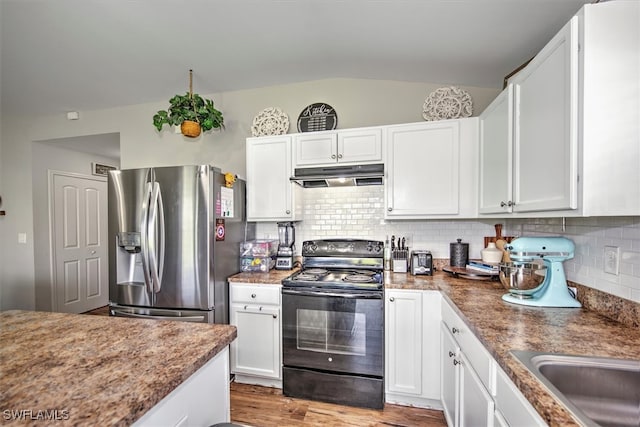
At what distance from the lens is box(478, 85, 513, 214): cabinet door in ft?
5.06

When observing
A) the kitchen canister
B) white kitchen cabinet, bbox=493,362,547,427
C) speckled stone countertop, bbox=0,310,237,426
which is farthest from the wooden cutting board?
speckled stone countertop, bbox=0,310,237,426

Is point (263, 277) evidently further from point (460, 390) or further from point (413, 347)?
point (460, 390)

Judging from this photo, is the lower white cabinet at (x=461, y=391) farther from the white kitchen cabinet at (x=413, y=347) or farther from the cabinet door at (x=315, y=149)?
the cabinet door at (x=315, y=149)

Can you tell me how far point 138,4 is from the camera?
1.70 m

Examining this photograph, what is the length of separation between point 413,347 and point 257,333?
1.16 metres

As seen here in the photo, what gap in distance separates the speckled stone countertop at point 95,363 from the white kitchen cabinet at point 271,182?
1425 millimetres

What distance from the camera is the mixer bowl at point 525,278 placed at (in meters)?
1.49

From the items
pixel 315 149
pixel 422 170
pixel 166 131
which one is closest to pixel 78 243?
pixel 166 131

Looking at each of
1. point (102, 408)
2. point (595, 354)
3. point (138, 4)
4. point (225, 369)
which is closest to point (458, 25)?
point (595, 354)

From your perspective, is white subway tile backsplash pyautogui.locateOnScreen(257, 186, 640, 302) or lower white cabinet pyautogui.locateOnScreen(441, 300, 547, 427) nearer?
lower white cabinet pyautogui.locateOnScreen(441, 300, 547, 427)

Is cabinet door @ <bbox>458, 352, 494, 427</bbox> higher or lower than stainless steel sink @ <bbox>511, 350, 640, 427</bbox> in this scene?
lower

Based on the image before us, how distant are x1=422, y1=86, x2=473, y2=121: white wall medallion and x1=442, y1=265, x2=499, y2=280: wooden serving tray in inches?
48.2

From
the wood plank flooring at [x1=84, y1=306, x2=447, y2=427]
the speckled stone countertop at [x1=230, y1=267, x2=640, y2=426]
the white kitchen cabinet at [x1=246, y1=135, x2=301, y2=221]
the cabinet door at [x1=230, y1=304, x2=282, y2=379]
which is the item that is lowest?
the wood plank flooring at [x1=84, y1=306, x2=447, y2=427]

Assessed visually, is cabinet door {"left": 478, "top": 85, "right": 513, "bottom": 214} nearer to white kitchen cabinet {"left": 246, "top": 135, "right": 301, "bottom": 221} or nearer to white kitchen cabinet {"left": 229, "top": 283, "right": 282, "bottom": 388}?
white kitchen cabinet {"left": 246, "top": 135, "right": 301, "bottom": 221}
